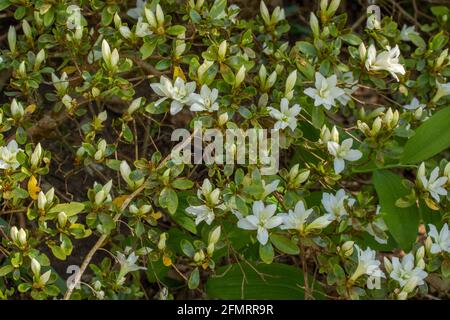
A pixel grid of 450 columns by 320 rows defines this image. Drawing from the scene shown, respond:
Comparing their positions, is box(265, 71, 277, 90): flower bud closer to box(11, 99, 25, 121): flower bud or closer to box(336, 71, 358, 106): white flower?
box(336, 71, 358, 106): white flower

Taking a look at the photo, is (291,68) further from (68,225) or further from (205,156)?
(68,225)

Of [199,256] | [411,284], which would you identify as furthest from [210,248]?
[411,284]

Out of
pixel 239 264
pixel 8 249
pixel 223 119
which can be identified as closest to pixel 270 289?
pixel 239 264

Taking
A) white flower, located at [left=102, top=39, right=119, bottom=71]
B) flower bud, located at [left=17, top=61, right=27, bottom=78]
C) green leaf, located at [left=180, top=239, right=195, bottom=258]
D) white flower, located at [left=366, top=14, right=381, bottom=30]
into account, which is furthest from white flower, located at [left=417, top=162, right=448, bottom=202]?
flower bud, located at [left=17, top=61, right=27, bottom=78]

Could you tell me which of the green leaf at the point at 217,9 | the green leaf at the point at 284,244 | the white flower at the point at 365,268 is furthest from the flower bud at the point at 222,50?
the white flower at the point at 365,268

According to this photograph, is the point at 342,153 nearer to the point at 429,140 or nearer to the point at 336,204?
the point at 336,204

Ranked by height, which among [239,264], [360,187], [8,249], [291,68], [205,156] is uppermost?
[291,68]
